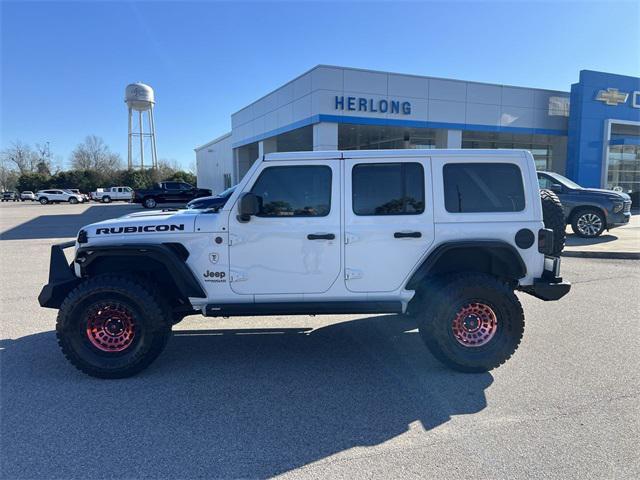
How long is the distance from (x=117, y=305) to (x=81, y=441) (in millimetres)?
1289

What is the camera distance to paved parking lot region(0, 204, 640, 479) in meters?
2.72

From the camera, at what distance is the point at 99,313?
3963 mm

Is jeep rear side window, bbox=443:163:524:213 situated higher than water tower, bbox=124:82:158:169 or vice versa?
water tower, bbox=124:82:158:169

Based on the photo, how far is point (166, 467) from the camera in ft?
8.80

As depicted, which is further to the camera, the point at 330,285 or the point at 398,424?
the point at 330,285

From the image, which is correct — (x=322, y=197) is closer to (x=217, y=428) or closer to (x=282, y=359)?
(x=282, y=359)

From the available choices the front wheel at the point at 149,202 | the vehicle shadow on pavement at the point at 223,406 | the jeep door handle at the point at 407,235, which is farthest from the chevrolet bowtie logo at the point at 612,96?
the front wheel at the point at 149,202

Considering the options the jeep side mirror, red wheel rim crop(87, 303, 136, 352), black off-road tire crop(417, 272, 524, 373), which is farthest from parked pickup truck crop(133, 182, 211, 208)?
black off-road tire crop(417, 272, 524, 373)

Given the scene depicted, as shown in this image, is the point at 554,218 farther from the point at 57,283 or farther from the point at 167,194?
the point at 167,194

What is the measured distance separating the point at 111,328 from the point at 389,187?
2952mm

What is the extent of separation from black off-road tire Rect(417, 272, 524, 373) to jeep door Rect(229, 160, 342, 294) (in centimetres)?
101

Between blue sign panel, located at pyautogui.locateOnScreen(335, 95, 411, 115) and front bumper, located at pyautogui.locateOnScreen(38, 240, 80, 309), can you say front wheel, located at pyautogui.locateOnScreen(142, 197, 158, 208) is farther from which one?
front bumper, located at pyautogui.locateOnScreen(38, 240, 80, 309)

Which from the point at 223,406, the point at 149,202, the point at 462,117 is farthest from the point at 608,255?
the point at 149,202

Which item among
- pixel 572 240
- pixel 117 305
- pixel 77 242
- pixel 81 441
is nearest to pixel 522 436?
pixel 81 441
